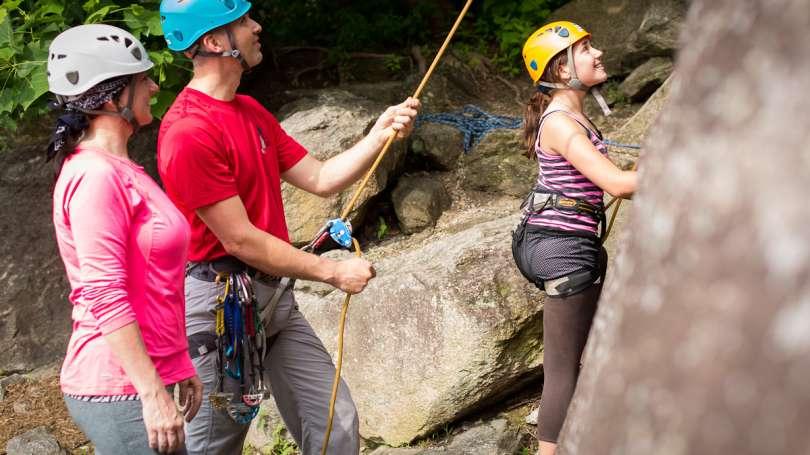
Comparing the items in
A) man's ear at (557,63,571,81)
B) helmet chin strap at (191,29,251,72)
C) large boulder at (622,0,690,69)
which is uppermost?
helmet chin strap at (191,29,251,72)

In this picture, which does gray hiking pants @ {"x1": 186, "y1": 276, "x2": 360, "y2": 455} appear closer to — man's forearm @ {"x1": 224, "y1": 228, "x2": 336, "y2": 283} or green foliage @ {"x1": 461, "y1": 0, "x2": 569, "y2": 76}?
man's forearm @ {"x1": 224, "y1": 228, "x2": 336, "y2": 283}

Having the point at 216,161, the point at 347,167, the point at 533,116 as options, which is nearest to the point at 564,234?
the point at 533,116

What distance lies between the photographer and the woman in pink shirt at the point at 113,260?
8.36 feet

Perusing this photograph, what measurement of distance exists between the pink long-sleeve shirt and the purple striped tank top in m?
1.51

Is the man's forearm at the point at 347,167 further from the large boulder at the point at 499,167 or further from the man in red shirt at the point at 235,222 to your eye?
the large boulder at the point at 499,167

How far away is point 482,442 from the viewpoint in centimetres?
452

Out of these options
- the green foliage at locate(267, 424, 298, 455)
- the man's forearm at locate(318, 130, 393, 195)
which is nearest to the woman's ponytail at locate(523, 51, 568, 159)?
the man's forearm at locate(318, 130, 393, 195)

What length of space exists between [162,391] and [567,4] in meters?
7.23

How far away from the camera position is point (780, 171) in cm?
94

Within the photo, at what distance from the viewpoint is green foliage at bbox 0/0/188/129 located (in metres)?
5.54

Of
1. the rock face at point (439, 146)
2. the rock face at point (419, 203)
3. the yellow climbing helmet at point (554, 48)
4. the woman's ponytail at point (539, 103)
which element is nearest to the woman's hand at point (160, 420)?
the woman's ponytail at point (539, 103)

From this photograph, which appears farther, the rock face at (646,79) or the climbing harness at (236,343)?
the rock face at (646,79)

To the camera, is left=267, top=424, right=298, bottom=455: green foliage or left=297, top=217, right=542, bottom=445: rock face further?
left=267, top=424, right=298, bottom=455: green foliage

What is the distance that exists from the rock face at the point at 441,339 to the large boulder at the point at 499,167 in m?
1.79
